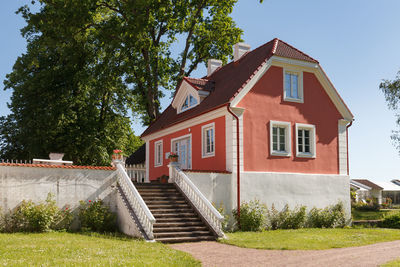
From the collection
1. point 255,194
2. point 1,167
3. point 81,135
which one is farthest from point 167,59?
point 1,167

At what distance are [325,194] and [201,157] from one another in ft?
20.0

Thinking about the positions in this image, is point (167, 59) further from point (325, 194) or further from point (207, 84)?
point (325, 194)

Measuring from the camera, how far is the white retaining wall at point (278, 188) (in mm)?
17250

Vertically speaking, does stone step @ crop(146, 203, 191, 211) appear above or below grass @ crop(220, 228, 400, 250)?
above

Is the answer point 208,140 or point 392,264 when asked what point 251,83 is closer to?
point 208,140

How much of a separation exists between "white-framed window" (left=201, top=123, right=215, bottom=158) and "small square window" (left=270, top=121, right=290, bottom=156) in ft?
8.84

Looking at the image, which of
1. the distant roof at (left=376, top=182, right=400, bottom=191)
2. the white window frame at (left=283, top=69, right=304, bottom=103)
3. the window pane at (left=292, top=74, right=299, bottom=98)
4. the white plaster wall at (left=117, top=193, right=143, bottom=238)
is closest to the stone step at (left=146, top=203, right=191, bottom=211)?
the white plaster wall at (left=117, top=193, right=143, bottom=238)

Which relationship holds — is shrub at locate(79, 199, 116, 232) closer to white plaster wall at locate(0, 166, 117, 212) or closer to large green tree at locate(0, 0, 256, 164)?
white plaster wall at locate(0, 166, 117, 212)

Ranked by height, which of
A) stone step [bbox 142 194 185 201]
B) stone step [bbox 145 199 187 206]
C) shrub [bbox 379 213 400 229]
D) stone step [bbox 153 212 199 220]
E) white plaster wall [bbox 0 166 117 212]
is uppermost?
white plaster wall [bbox 0 166 117 212]

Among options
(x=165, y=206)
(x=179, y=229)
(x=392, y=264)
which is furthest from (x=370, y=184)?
(x=392, y=264)

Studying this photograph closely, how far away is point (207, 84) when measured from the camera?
873 inches

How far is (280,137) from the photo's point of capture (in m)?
19.6

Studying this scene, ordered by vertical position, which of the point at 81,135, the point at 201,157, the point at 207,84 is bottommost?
the point at 201,157

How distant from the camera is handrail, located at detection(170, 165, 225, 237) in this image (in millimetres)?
14891
